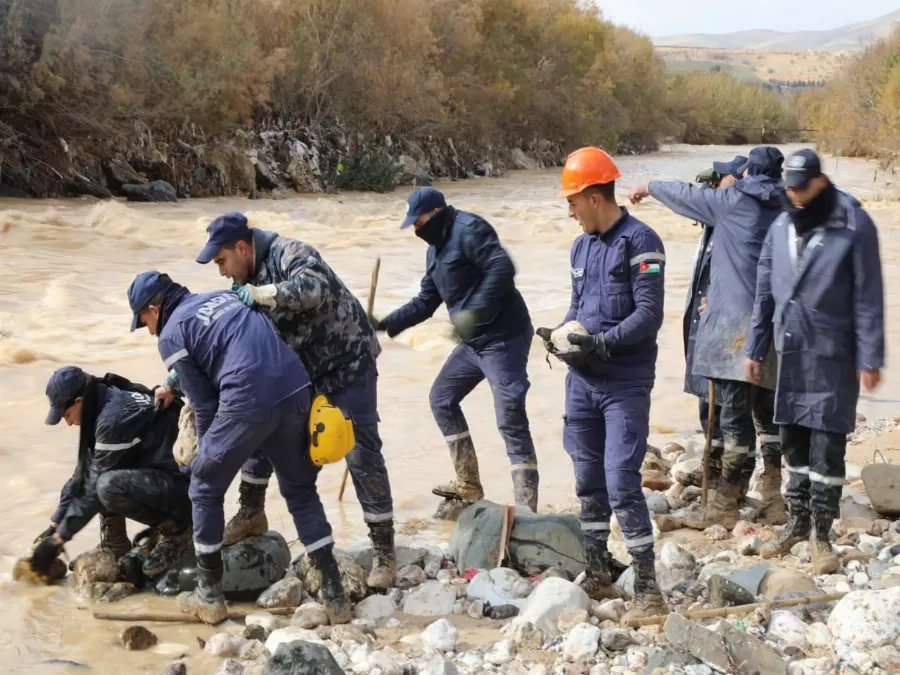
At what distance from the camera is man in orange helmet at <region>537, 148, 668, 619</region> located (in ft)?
13.6

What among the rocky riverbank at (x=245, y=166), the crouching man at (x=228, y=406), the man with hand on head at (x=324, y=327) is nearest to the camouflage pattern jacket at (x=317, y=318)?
the man with hand on head at (x=324, y=327)

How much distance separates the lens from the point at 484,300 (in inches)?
211

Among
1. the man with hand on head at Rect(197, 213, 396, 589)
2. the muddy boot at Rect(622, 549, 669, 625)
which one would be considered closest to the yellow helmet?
the man with hand on head at Rect(197, 213, 396, 589)

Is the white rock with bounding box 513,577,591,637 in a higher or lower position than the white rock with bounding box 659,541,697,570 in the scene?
higher

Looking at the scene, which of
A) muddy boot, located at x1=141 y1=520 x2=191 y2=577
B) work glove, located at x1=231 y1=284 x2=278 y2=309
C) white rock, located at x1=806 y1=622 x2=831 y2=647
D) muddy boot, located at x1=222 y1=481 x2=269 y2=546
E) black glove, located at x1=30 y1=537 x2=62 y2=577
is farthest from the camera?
muddy boot, located at x1=222 y1=481 x2=269 y2=546

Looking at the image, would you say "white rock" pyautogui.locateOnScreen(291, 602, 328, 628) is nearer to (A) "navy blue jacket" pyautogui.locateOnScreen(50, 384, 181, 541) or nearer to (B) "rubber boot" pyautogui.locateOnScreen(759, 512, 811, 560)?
(A) "navy blue jacket" pyautogui.locateOnScreen(50, 384, 181, 541)

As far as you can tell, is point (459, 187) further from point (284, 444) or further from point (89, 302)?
point (284, 444)

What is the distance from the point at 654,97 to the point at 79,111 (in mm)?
35638

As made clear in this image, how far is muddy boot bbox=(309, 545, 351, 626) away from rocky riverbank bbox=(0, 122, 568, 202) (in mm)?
16159

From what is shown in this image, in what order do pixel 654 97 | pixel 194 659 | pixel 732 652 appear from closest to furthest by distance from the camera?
pixel 732 652
pixel 194 659
pixel 654 97

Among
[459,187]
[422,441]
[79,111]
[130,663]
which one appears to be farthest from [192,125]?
[130,663]

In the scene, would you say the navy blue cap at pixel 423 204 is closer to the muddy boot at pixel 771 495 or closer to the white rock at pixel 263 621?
the white rock at pixel 263 621

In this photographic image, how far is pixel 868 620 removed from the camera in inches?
146

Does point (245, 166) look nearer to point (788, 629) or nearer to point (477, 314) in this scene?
point (477, 314)
